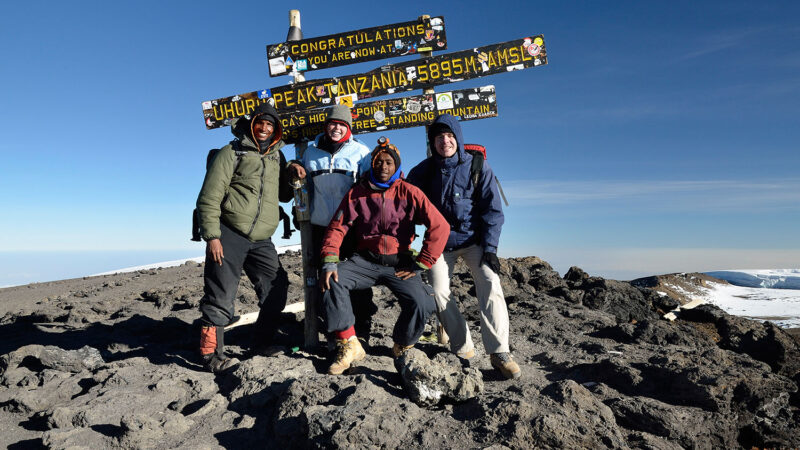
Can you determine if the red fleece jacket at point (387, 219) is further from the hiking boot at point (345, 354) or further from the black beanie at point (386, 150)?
the hiking boot at point (345, 354)

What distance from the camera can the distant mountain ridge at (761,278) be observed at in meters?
18.2

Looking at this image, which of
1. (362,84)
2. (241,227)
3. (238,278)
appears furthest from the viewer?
(362,84)

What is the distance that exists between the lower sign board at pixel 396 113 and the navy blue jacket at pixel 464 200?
123 centimetres

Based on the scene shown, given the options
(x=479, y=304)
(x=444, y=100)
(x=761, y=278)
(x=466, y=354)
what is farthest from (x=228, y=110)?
(x=761, y=278)

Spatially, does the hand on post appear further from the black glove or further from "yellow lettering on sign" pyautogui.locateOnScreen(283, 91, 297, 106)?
"yellow lettering on sign" pyautogui.locateOnScreen(283, 91, 297, 106)

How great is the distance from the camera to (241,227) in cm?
500

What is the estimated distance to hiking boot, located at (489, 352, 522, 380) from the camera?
15.3 ft

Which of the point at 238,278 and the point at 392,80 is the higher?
the point at 392,80

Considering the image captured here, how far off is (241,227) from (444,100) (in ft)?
9.95

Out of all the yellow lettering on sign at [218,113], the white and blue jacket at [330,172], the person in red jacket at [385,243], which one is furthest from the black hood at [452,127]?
the yellow lettering on sign at [218,113]

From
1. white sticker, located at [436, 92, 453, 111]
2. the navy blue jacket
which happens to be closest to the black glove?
the navy blue jacket

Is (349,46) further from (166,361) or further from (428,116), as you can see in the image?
(166,361)

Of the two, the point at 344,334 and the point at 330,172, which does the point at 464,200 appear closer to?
the point at 330,172

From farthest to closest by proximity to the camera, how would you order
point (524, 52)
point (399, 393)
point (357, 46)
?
point (357, 46) < point (524, 52) < point (399, 393)
